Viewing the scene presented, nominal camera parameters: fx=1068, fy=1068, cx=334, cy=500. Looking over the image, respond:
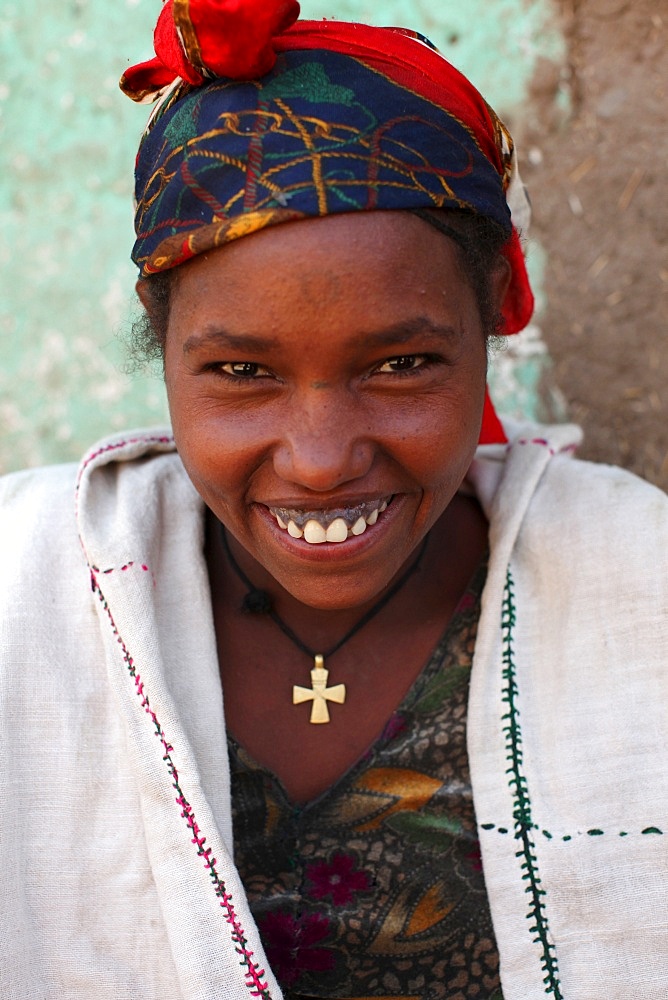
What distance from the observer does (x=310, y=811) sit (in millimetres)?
1795

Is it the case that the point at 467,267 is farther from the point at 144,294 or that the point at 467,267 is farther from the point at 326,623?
the point at 326,623

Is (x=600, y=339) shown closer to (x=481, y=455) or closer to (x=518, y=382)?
(x=518, y=382)

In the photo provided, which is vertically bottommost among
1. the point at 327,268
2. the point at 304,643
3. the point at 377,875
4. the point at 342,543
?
the point at 377,875

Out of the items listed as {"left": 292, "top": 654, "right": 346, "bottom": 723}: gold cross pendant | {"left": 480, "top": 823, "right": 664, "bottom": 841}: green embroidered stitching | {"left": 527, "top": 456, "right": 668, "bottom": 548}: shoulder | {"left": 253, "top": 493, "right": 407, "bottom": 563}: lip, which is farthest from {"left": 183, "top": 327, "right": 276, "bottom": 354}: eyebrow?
{"left": 480, "top": 823, "right": 664, "bottom": 841}: green embroidered stitching

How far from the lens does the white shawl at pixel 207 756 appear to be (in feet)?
5.48

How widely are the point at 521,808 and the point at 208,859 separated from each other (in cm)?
52

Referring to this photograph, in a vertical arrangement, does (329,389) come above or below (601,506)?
above

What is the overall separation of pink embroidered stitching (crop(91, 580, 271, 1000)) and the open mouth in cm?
38

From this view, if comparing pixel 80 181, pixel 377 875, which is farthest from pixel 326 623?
pixel 80 181

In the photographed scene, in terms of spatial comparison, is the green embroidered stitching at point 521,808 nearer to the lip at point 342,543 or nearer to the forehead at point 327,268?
the lip at point 342,543

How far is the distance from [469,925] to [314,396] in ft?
3.01

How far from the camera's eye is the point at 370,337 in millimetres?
1496

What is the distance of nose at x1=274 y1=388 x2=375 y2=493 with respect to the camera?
150 centimetres

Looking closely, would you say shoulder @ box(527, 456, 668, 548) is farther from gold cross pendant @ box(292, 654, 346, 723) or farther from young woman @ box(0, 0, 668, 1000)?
gold cross pendant @ box(292, 654, 346, 723)
